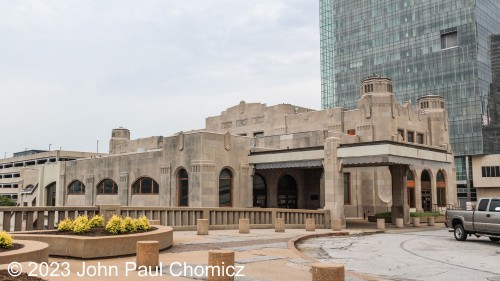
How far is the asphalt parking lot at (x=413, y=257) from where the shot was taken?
1290cm

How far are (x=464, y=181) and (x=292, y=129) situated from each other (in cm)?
5507

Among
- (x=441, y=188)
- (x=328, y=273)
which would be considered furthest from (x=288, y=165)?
(x=441, y=188)

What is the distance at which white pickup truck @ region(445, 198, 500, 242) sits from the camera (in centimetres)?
2086

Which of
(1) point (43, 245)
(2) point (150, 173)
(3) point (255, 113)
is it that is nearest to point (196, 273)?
(1) point (43, 245)

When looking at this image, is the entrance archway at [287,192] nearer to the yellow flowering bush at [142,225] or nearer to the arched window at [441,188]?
the arched window at [441,188]

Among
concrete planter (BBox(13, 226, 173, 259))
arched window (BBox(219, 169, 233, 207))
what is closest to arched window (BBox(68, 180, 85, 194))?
arched window (BBox(219, 169, 233, 207))

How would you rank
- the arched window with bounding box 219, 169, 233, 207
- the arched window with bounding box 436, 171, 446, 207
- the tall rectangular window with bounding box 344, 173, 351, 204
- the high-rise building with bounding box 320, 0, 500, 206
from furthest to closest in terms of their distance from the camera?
1. the high-rise building with bounding box 320, 0, 500, 206
2. the arched window with bounding box 436, 171, 446, 207
3. the tall rectangular window with bounding box 344, 173, 351, 204
4. the arched window with bounding box 219, 169, 233, 207

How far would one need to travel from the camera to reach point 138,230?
50.0ft

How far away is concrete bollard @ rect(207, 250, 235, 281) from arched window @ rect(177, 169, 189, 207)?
25451 millimetres

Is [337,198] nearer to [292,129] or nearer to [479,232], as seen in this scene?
[479,232]

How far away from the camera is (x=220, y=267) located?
999 centimetres

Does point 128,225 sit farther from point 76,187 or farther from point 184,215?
point 76,187

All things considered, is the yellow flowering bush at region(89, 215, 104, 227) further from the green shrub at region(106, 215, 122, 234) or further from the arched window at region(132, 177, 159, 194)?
the arched window at region(132, 177, 159, 194)

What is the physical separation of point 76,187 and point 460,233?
3875 centimetres
